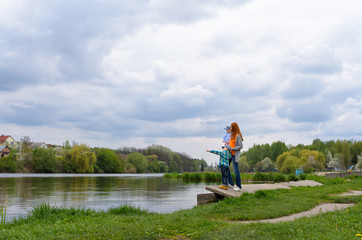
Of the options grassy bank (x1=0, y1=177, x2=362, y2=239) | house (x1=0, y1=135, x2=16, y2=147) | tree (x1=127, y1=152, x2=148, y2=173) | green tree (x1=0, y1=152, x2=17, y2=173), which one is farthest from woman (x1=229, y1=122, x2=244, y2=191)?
house (x1=0, y1=135, x2=16, y2=147)

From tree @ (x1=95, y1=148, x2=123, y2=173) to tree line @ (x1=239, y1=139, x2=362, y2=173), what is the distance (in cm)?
4036

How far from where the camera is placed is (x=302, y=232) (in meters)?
4.78

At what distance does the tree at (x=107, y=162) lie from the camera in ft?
290

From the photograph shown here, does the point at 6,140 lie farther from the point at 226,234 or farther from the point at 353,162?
the point at 226,234

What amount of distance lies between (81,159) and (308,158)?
54624 millimetres

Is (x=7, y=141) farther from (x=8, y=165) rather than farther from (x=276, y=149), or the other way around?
(x=276, y=149)

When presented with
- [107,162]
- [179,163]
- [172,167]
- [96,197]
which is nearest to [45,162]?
[107,162]

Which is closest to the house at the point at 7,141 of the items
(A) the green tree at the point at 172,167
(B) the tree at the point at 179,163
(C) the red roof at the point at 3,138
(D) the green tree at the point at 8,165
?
(C) the red roof at the point at 3,138

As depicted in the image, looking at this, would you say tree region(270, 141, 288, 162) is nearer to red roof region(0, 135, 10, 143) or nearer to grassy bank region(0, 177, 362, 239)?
red roof region(0, 135, 10, 143)

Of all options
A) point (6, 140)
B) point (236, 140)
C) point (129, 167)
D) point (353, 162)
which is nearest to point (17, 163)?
point (129, 167)

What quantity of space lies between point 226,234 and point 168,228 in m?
1.14

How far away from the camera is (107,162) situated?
291ft

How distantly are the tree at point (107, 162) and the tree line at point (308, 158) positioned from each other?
40.4 metres

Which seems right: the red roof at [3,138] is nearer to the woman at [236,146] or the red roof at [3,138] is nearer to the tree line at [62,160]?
the tree line at [62,160]
